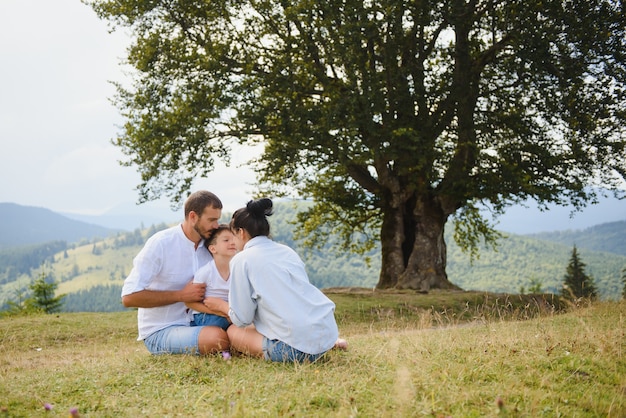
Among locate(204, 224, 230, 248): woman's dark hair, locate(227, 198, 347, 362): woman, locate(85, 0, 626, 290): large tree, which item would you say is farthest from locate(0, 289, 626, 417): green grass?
locate(85, 0, 626, 290): large tree

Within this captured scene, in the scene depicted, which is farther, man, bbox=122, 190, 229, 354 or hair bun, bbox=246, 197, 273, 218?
man, bbox=122, 190, 229, 354

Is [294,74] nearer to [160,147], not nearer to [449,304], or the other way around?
[160,147]

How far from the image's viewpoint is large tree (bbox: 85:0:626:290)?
65.1 ft

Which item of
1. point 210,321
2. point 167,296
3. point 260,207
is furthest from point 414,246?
point 260,207

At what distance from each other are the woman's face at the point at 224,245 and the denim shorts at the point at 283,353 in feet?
4.43

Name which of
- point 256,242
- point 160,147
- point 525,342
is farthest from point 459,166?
point 256,242

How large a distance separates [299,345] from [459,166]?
16.6 m

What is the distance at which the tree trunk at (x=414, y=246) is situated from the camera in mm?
23516

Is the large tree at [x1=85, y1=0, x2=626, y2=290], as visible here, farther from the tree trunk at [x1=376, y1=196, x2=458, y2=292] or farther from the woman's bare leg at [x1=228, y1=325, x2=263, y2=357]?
the woman's bare leg at [x1=228, y1=325, x2=263, y2=357]

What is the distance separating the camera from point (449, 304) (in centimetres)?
1927

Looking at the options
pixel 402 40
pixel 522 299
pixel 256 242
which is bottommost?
pixel 522 299

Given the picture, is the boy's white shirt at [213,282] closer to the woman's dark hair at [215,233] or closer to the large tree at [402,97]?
the woman's dark hair at [215,233]

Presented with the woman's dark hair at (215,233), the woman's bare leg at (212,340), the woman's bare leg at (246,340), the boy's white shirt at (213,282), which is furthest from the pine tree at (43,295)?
the woman's bare leg at (246,340)

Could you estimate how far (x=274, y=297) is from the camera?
7164 mm
